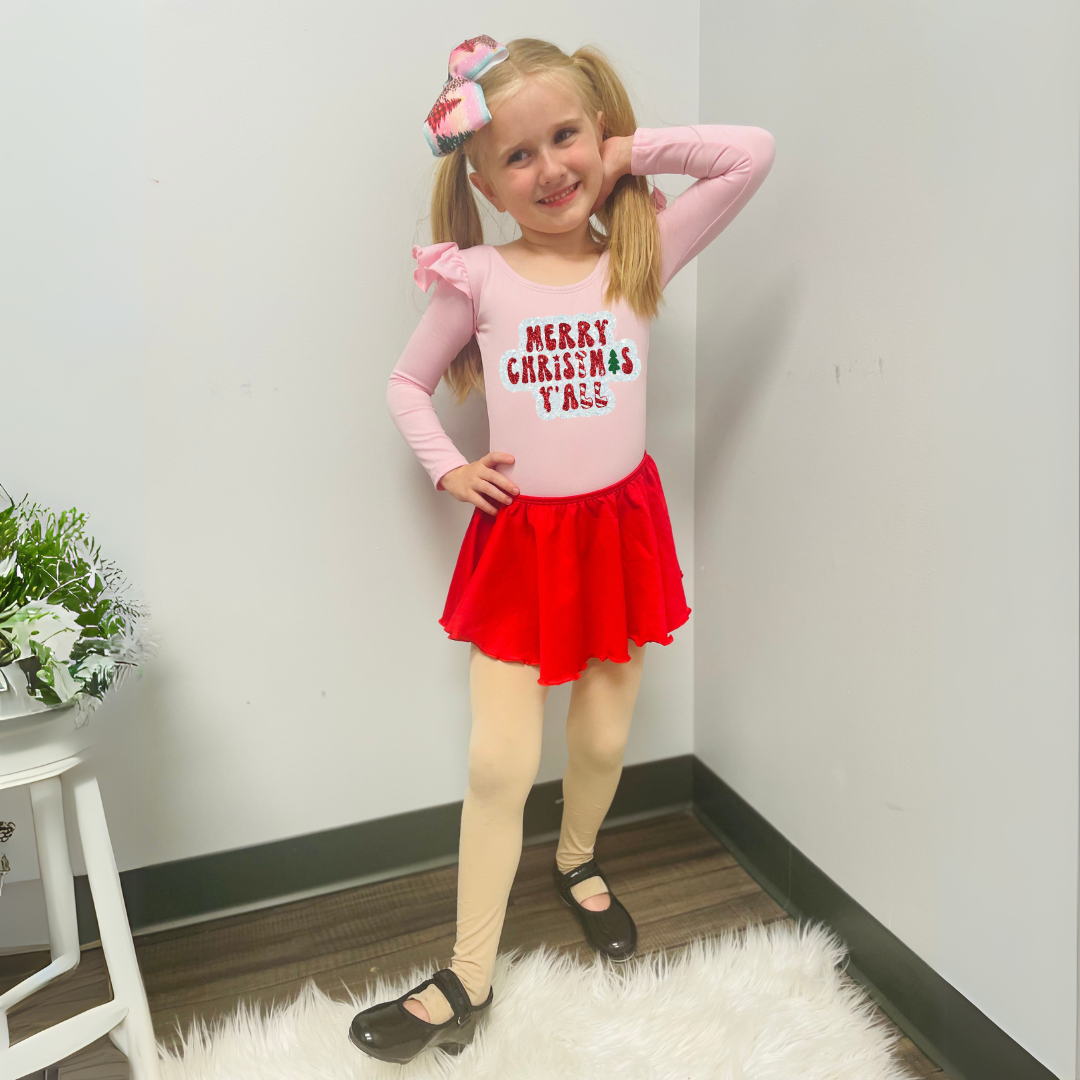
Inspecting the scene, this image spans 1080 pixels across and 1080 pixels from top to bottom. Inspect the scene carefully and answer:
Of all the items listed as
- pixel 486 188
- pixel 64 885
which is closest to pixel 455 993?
pixel 64 885

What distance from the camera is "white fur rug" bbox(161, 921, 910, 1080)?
940 mm

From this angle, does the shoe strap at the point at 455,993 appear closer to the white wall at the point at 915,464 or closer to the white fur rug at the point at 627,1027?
the white fur rug at the point at 627,1027

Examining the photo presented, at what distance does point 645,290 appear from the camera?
3.23 ft

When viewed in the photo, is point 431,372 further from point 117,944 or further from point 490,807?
point 117,944

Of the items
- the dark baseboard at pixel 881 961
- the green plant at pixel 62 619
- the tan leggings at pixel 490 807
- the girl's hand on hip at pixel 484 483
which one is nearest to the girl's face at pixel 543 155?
the girl's hand on hip at pixel 484 483

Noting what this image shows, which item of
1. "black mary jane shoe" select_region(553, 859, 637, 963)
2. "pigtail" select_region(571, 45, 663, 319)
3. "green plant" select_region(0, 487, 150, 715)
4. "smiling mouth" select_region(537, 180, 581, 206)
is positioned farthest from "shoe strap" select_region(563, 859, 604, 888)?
"smiling mouth" select_region(537, 180, 581, 206)

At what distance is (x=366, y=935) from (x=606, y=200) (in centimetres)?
105

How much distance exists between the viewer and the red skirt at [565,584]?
3.18 ft

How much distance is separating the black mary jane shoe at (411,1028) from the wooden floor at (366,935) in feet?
0.49

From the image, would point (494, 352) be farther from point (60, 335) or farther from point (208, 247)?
point (60, 335)

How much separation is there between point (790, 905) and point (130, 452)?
113cm

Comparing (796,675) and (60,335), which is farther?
(796,675)

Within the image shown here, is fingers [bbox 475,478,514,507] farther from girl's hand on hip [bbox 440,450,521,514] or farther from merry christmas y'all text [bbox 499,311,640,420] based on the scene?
merry christmas y'all text [bbox 499,311,640,420]

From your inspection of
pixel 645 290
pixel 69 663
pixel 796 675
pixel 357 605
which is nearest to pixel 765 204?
pixel 645 290
